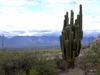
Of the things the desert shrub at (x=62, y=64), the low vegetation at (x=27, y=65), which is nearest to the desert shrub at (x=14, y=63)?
the low vegetation at (x=27, y=65)

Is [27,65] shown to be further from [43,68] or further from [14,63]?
[43,68]

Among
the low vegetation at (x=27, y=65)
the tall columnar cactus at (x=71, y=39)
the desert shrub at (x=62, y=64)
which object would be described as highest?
the tall columnar cactus at (x=71, y=39)

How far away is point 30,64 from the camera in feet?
35.9

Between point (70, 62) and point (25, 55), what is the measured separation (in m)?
5.01

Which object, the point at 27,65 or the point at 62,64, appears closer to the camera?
the point at 27,65

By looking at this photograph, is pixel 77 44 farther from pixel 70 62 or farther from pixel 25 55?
pixel 25 55

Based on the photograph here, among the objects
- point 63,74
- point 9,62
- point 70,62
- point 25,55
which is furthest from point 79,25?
point 9,62

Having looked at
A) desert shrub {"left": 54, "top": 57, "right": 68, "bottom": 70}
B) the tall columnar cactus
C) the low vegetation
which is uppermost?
the tall columnar cactus

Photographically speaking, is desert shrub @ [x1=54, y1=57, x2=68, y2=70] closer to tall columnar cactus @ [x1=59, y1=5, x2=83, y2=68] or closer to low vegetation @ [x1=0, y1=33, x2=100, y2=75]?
tall columnar cactus @ [x1=59, y1=5, x2=83, y2=68]

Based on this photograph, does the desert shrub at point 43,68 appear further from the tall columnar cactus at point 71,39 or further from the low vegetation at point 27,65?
the tall columnar cactus at point 71,39

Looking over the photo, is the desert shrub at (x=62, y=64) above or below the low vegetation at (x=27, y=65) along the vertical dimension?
below

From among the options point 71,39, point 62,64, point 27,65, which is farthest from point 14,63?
point 71,39

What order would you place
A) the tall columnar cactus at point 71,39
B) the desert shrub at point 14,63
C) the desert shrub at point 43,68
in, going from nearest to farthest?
the desert shrub at point 14,63 < the desert shrub at point 43,68 < the tall columnar cactus at point 71,39

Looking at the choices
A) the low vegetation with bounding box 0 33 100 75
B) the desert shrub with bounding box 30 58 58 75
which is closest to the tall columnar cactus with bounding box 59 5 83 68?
the low vegetation with bounding box 0 33 100 75
